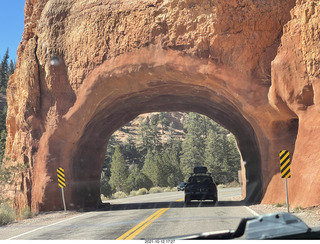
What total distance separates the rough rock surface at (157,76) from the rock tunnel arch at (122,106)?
7 centimetres

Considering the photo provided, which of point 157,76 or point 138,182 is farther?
point 138,182

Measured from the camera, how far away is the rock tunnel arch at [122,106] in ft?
64.7

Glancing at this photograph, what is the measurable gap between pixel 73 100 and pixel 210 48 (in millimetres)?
8161

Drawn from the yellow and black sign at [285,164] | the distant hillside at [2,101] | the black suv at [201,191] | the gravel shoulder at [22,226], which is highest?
the distant hillside at [2,101]

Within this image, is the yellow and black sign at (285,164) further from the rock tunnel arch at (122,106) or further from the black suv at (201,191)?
the black suv at (201,191)

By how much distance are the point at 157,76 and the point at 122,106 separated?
5682 mm

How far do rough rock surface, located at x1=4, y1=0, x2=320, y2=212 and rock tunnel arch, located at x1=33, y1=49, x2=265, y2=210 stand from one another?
7cm

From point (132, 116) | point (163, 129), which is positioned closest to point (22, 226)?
point (132, 116)

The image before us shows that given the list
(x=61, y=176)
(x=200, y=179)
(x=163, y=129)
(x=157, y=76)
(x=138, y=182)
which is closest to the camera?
(x=61, y=176)

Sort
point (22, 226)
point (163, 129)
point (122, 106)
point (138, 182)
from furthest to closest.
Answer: point (163, 129), point (138, 182), point (122, 106), point (22, 226)

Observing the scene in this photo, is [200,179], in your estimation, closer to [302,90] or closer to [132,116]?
[132,116]

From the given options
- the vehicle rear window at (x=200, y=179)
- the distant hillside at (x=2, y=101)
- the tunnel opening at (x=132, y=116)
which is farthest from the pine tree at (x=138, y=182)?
the distant hillside at (x=2, y=101)

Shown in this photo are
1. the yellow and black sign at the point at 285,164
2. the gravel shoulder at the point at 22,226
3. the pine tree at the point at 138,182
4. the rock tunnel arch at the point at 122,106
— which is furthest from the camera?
the pine tree at the point at 138,182

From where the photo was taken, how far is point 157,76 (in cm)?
2067
